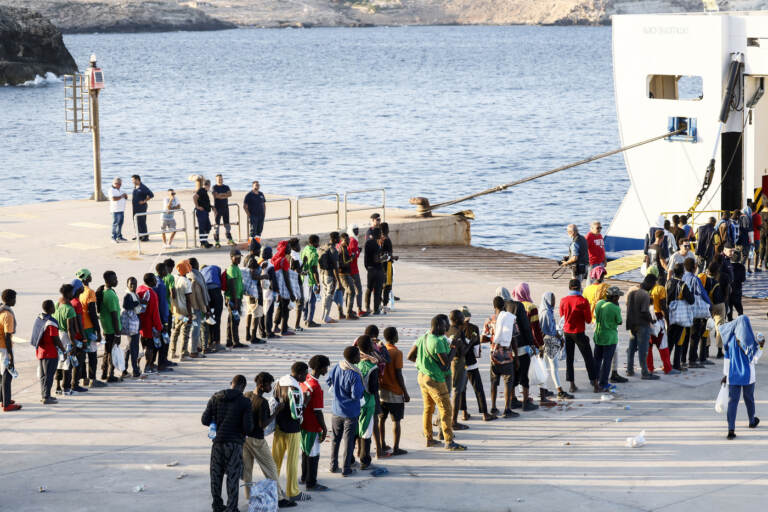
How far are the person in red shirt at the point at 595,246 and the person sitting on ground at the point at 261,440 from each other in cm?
953

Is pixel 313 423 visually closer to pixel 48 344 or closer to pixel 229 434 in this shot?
pixel 229 434

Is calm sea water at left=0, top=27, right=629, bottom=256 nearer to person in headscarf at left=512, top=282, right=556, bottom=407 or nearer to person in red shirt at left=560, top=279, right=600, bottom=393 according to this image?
person in red shirt at left=560, top=279, right=600, bottom=393

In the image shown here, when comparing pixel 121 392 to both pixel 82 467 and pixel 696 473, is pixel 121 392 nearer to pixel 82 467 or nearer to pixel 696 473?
pixel 82 467

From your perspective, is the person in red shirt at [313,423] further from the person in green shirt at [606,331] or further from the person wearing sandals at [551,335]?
the person in green shirt at [606,331]

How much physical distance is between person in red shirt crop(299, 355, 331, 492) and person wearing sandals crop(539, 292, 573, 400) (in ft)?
12.3

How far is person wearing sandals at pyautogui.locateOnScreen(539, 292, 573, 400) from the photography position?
13477 millimetres

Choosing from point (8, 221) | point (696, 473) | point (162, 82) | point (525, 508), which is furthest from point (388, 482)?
point (162, 82)

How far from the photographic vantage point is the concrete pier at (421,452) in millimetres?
10523

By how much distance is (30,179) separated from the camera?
5594 centimetres

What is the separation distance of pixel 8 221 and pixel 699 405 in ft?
57.7

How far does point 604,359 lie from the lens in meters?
13.8

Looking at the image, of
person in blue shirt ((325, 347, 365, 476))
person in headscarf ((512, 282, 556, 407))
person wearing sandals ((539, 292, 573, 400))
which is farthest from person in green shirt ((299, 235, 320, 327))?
person in blue shirt ((325, 347, 365, 476))

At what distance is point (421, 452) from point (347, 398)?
1.41 meters

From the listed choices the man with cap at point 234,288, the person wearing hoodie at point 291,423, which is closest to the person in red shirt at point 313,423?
the person wearing hoodie at point 291,423
